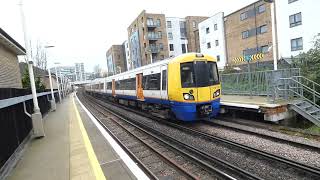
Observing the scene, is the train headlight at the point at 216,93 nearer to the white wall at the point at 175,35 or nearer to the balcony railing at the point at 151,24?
the balcony railing at the point at 151,24

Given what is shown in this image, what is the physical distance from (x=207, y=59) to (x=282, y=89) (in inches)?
127

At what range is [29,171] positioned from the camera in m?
6.41

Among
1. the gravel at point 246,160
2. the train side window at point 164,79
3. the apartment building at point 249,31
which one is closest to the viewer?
the gravel at point 246,160

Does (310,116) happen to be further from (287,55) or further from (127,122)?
(287,55)

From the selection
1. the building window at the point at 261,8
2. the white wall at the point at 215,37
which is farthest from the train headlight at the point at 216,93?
the white wall at the point at 215,37

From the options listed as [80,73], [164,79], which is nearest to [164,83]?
[164,79]

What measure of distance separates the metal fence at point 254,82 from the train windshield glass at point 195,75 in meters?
2.62

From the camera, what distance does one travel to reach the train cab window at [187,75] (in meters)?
10.2

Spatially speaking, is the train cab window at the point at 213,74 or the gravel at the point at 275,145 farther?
the train cab window at the point at 213,74

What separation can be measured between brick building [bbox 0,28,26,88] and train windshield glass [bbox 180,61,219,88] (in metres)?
7.47

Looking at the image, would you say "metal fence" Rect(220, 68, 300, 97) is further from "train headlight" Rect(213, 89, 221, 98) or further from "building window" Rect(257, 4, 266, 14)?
"building window" Rect(257, 4, 266, 14)

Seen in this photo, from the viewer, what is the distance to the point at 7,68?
44.1 feet

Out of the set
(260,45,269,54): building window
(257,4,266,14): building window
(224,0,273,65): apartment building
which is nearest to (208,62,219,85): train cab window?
(224,0,273,65): apartment building

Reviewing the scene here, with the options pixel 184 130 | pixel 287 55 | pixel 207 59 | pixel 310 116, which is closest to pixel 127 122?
pixel 184 130
